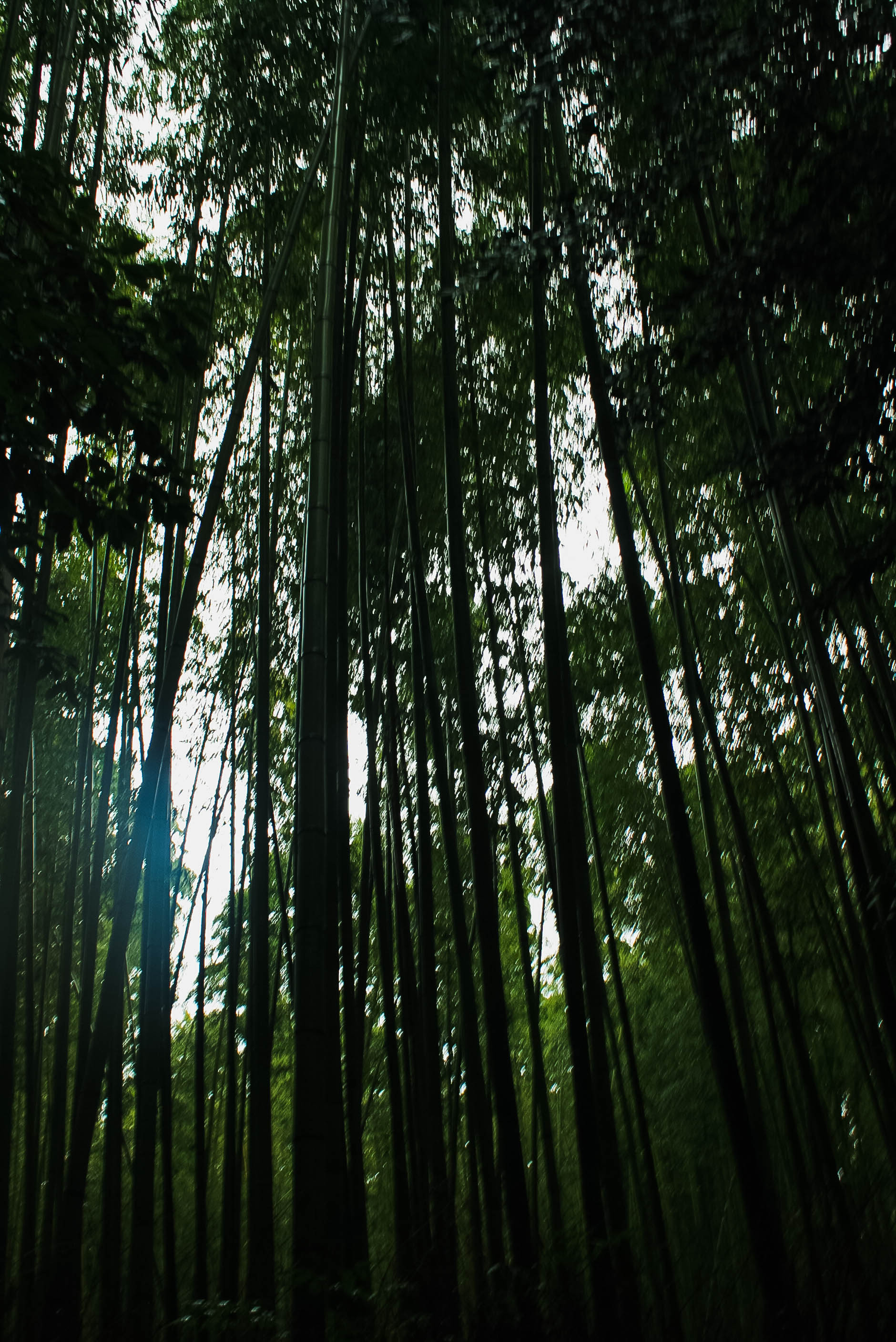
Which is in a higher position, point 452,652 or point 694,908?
point 452,652

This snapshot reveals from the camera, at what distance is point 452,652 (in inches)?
226

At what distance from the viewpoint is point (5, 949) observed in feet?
9.52

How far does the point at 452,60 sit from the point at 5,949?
397cm

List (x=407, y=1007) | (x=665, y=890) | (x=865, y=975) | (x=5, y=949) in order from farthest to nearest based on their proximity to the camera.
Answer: (x=665, y=890)
(x=865, y=975)
(x=407, y=1007)
(x=5, y=949)

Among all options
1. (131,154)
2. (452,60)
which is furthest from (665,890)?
(131,154)

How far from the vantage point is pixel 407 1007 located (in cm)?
375

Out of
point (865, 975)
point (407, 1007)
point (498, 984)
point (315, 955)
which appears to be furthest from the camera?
point (865, 975)

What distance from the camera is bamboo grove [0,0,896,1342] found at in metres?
→ 2.15

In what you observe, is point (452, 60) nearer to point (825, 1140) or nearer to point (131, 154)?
point (131, 154)

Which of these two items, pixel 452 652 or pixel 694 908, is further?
pixel 452 652

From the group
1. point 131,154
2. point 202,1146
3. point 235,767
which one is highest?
point 131,154

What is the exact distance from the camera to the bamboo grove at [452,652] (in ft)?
7.06

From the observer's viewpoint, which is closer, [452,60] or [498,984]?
[498,984]

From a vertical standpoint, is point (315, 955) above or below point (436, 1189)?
above
